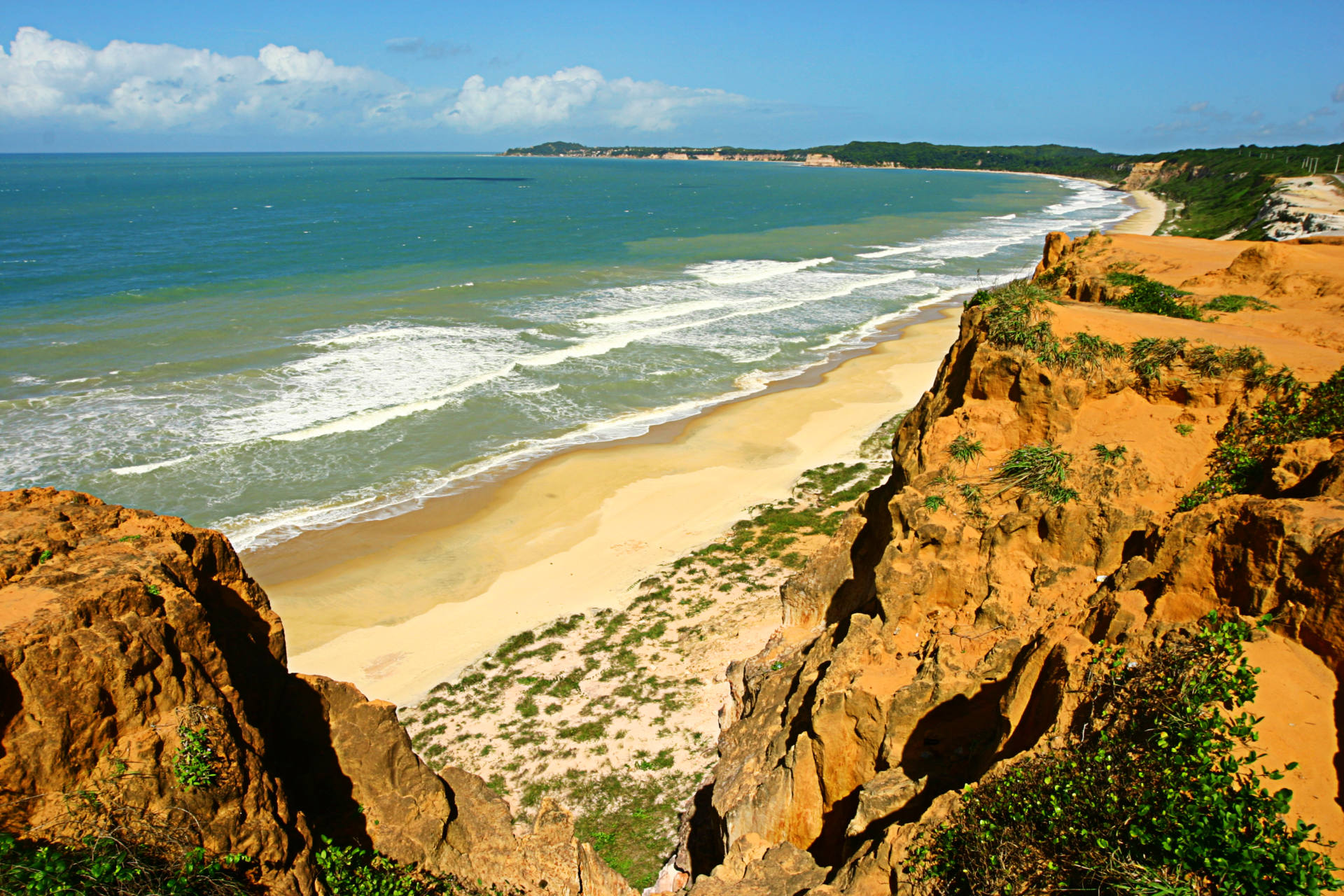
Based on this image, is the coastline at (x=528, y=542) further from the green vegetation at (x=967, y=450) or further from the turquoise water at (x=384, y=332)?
the green vegetation at (x=967, y=450)

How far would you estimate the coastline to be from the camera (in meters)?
16.2

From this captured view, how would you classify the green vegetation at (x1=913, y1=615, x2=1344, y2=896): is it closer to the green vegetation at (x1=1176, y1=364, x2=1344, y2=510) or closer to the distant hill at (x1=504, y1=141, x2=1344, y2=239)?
the green vegetation at (x1=1176, y1=364, x2=1344, y2=510)

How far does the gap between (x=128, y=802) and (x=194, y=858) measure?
59 centimetres

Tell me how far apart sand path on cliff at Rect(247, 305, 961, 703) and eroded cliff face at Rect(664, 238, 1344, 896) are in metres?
7.21

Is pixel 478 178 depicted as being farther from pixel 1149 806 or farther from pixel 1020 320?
pixel 1149 806

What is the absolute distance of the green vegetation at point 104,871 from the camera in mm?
4297

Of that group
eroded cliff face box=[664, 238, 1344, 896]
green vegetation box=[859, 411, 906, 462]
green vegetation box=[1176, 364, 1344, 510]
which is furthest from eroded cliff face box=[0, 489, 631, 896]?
green vegetation box=[859, 411, 906, 462]

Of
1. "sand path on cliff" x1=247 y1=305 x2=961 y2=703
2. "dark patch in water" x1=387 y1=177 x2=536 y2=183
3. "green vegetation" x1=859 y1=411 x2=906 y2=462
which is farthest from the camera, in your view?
"dark patch in water" x1=387 y1=177 x2=536 y2=183

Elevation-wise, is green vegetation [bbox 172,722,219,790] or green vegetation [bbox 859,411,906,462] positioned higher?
green vegetation [bbox 172,722,219,790]

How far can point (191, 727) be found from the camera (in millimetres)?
5570

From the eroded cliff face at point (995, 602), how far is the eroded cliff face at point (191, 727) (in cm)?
242

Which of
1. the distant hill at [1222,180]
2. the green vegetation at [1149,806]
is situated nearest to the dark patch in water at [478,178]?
the distant hill at [1222,180]

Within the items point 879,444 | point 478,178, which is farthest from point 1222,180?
point 478,178

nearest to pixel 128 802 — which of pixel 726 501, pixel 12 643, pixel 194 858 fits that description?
pixel 194 858
